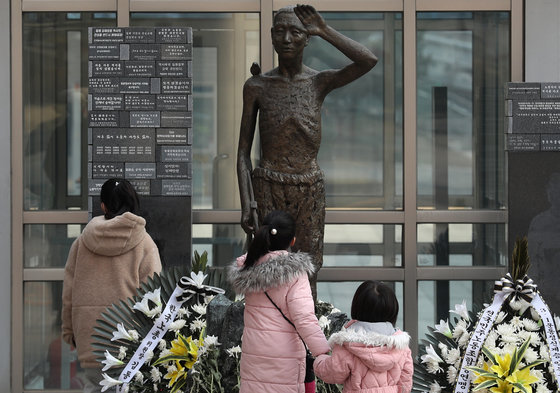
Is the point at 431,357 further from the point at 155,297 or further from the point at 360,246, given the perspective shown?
the point at 360,246

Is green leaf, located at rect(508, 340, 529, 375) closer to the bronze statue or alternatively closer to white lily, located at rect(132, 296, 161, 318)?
the bronze statue

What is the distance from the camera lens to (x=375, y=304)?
11.8 feet

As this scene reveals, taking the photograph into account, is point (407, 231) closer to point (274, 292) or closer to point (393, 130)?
point (393, 130)

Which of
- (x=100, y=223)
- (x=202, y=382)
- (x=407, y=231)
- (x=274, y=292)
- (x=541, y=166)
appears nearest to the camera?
(x=274, y=292)

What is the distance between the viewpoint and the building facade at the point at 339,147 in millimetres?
7219

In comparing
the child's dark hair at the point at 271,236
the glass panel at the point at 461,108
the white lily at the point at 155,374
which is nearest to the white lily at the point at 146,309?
the white lily at the point at 155,374

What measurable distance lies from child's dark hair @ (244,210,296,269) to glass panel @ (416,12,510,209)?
3.60 meters

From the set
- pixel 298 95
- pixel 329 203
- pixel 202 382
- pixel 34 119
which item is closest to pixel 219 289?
pixel 202 382

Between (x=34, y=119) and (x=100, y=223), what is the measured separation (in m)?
2.55

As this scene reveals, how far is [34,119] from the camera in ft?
24.0

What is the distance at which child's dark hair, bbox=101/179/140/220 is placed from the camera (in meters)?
5.22

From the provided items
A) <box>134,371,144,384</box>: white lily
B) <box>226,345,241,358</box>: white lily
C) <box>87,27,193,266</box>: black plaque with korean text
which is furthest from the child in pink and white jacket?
<box>87,27,193,266</box>: black plaque with korean text

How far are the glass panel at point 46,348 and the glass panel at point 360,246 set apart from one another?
2.20m

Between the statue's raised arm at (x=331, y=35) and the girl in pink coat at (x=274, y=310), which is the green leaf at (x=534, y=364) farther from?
the statue's raised arm at (x=331, y=35)
